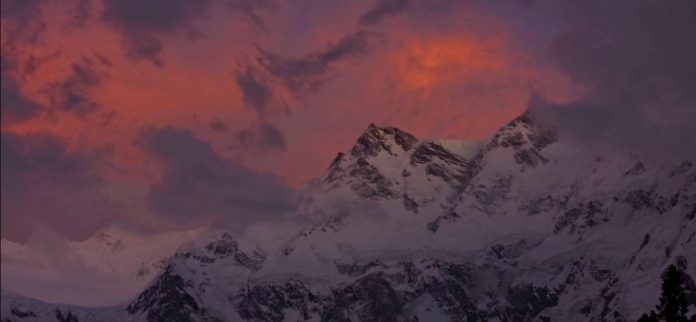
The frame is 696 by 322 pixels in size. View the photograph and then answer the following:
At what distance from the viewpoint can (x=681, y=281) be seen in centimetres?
8056

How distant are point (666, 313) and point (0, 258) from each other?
75654mm

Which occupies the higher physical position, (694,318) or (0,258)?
(0,258)

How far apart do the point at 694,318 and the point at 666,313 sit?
935 centimetres

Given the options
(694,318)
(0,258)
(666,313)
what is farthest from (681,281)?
(0,258)

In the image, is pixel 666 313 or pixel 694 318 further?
pixel 694 318

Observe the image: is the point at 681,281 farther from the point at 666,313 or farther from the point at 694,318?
the point at 694,318

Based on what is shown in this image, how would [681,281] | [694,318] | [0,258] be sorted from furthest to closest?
[0,258] < [694,318] < [681,281]

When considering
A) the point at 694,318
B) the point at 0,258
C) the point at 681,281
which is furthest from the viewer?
the point at 0,258

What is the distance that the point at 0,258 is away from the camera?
126938 mm

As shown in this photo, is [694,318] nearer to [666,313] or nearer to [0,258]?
[666,313]

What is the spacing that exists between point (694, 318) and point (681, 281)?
10.3 metres

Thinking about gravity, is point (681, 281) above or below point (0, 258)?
below

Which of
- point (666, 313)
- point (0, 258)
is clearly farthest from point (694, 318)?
point (0, 258)

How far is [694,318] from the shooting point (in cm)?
8944
